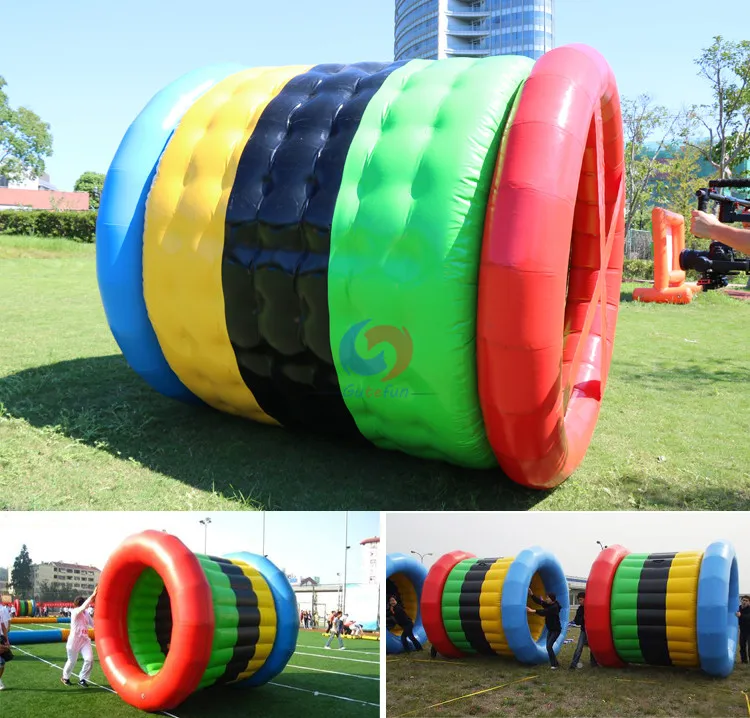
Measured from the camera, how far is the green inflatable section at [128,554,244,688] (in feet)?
13.0

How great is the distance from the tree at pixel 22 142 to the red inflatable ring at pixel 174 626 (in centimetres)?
4900

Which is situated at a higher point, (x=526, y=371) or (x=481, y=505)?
(x=526, y=371)

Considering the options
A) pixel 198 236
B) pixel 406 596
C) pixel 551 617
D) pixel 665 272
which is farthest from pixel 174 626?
pixel 665 272

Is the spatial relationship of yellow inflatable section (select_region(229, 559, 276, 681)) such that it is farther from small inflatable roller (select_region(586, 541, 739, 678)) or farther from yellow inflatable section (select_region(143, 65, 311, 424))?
small inflatable roller (select_region(586, 541, 739, 678))

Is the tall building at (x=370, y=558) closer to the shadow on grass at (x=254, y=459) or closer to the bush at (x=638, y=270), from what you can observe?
the shadow on grass at (x=254, y=459)

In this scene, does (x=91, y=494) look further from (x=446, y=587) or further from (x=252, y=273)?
(x=446, y=587)

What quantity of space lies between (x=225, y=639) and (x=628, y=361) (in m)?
6.28

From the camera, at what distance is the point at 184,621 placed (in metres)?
3.68

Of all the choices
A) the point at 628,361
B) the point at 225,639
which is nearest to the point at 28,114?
the point at 628,361

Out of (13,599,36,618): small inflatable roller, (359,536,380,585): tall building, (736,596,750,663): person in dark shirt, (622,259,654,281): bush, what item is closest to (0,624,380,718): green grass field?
(13,599,36,618): small inflatable roller

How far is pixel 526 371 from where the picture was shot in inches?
152

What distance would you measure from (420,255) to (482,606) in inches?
95.1

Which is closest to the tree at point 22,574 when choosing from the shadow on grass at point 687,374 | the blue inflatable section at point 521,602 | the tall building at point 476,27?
the blue inflatable section at point 521,602

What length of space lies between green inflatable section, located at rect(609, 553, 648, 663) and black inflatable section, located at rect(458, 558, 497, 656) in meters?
0.79
